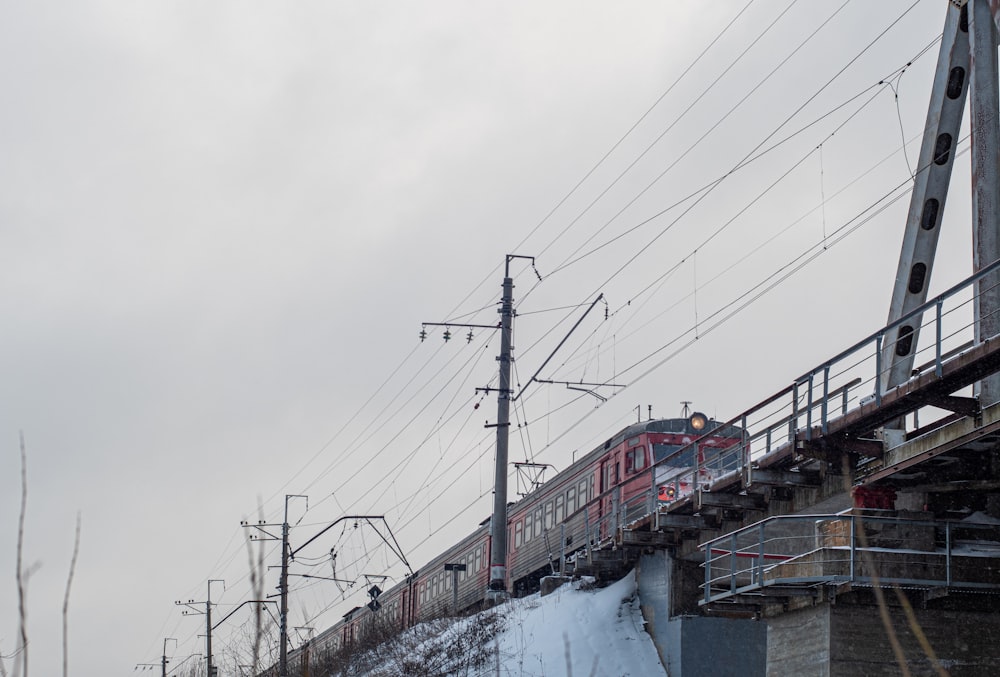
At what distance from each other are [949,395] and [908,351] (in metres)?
3.24

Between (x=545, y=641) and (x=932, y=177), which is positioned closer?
(x=932, y=177)

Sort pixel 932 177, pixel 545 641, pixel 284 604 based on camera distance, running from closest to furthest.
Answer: pixel 932 177 → pixel 545 641 → pixel 284 604

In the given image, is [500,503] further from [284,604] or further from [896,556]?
[896,556]

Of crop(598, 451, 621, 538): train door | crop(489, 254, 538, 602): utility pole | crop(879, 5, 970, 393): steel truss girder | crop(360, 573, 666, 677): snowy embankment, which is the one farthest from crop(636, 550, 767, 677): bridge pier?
crop(879, 5, 970, 393): steel truss girder

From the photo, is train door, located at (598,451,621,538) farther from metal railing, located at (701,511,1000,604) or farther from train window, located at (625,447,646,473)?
metal railing, located at (701,511,1000,604)

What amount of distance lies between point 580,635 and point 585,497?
14.2ft

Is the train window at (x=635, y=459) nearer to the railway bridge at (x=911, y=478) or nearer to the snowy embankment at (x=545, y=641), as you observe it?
the snowy embankment at (x=545, y=641)

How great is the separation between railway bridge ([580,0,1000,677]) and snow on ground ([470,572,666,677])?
14.0ft

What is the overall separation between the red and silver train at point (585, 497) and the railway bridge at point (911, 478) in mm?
3162

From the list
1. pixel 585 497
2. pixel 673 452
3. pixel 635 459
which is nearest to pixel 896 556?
pixel 673 452

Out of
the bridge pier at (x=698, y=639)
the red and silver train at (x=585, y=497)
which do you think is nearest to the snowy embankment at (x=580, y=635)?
the bridge pier at (x=698, y=639)

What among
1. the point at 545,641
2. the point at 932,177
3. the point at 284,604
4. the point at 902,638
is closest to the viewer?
the point at 902,638

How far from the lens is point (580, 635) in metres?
24.9

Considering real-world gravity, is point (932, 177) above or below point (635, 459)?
above
